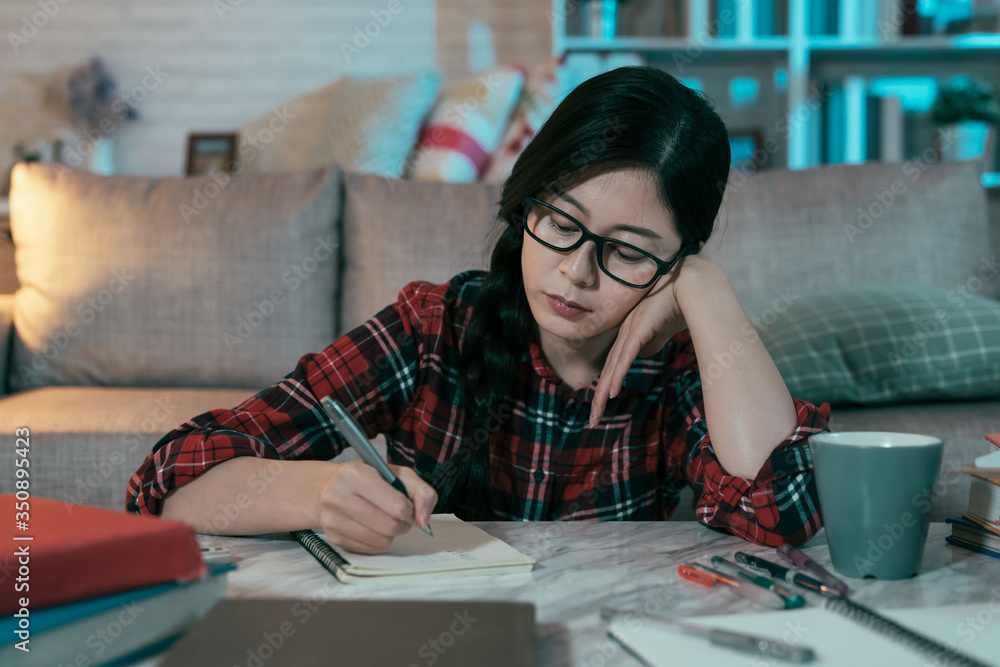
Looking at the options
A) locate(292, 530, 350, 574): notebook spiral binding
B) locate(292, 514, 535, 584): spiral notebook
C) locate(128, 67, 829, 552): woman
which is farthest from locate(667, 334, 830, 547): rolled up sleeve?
locate(292, 530, 350, 574): notebook spiral binding

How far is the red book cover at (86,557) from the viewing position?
0.44 m

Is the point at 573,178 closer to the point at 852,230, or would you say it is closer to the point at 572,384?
the point at 572,384

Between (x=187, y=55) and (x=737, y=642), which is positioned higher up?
(x=187, y=55)

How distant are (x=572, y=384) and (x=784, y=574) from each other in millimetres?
530

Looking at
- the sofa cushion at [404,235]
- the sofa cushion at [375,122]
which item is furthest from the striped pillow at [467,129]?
the sofa cushion at [404,235]

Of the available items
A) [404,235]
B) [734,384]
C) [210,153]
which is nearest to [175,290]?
[404,235]

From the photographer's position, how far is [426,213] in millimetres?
2027

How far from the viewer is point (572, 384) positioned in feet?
3.67

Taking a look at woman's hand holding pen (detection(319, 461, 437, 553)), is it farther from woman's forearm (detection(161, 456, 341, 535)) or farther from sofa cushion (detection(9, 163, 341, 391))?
sofa cushion (detection(9, 163, 341, 391))

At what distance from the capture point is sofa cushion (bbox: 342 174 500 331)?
6.48 ft

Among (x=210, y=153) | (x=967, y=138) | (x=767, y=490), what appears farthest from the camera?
(x=210, y=153)

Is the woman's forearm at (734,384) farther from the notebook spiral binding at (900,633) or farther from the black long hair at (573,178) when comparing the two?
the notebook spiral binding at (900,633)

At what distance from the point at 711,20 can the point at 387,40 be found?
1109 mm

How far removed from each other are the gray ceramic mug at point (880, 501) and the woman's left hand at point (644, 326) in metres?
0.36
